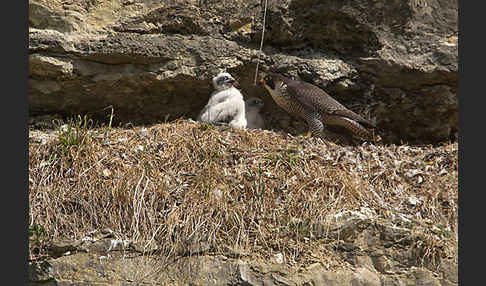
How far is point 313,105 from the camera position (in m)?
7.32

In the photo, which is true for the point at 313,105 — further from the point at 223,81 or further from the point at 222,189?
the point at 222,189

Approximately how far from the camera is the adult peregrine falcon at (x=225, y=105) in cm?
736

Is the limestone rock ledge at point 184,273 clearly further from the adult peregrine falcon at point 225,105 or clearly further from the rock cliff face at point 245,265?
the adult peregrine falcon at point 225,105

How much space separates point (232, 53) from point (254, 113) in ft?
3.17

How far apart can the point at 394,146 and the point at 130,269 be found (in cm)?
403

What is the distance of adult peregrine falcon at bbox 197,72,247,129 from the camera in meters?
7.36

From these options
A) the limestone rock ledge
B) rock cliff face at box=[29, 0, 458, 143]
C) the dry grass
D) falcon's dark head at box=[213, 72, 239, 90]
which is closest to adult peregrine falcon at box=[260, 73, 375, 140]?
rock cliff face at box=[29, 0, 458, 143]

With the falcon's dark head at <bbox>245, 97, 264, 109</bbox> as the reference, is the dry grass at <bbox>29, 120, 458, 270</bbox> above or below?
below

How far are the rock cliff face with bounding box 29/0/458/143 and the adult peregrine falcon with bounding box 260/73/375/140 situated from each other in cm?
27

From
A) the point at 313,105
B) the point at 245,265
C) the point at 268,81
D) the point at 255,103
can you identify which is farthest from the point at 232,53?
the point at 245,265

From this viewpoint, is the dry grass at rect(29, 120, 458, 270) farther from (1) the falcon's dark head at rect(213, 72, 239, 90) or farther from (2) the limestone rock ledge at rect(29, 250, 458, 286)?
(1) the falcon's dark head at rect(213, 72, 239, 90)

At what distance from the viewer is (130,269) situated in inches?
206

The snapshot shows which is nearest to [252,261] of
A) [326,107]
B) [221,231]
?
[221,231]

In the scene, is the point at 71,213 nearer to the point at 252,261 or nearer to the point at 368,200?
the point at 252,261
